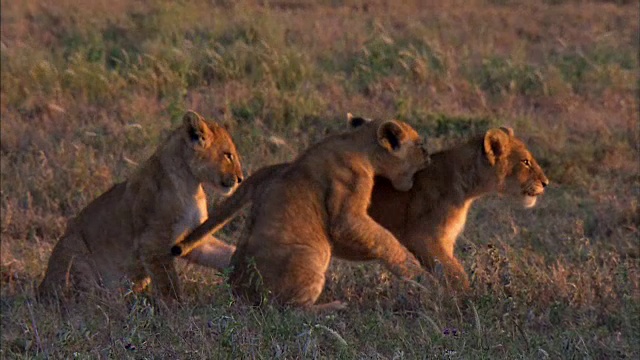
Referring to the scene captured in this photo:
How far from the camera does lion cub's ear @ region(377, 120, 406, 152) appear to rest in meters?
6.20

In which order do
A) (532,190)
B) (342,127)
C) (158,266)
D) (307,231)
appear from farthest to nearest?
(342,127), (532,190), (158,266), (307,231)

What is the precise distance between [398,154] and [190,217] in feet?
3.58

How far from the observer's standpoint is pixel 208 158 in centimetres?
629

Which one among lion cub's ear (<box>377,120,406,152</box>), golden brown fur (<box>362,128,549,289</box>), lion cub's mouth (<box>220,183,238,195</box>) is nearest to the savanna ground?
golden brown fur (<box>362,128,549,289</box>)

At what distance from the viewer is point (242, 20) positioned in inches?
516

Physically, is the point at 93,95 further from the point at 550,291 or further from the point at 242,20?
the point at 550,291

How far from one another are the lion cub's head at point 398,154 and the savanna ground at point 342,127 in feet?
1.72

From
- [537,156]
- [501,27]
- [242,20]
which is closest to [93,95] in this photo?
[242,20]

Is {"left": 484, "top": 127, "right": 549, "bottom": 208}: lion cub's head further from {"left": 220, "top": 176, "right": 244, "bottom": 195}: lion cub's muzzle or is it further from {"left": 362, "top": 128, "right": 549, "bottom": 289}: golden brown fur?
{"left": 220, "top": 176, "right": 244, "bottom": 195}: lion cub's muzzle

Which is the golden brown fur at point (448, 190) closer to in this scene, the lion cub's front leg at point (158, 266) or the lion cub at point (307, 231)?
the lion cub at point (307, 231)

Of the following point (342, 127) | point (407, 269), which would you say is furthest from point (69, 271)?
point (342, 127)

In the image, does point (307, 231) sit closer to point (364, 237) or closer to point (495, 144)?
point (364, 237)

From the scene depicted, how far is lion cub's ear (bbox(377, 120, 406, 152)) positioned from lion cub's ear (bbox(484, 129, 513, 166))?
48 cm

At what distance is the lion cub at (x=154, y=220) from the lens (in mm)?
6211
